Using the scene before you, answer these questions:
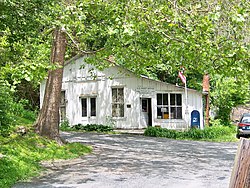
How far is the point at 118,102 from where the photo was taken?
71.9ft

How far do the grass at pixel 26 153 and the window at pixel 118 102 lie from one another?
27.7 feet

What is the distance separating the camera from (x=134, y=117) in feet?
70.1

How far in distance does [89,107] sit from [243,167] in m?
21.3

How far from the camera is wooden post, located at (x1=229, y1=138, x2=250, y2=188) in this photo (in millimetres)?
1799

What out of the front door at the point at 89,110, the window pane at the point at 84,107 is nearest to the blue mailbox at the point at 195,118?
the front door at the point at 89,110

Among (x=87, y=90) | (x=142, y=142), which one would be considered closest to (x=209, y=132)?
(x=142, y=142)

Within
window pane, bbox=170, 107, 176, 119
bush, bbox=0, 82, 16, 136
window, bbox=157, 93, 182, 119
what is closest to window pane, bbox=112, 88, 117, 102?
window, bbox=157, 93, 182, 119

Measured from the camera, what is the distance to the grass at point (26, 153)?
8406 mm

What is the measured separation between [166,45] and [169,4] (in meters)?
1.42

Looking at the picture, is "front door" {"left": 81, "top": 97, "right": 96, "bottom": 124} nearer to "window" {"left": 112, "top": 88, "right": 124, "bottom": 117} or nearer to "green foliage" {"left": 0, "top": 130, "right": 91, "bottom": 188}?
"window" {"left": 112, "top": 88, "right": 124, "bottom": 117}

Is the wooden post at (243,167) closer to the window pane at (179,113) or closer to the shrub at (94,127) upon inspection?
the window pane at (179,113)

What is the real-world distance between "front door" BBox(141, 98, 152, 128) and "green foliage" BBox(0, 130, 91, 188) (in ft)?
28.0

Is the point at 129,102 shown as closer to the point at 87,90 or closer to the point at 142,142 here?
the point at 87,90

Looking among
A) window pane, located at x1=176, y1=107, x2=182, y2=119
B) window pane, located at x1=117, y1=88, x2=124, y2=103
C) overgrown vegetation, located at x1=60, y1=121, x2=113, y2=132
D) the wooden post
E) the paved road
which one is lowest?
the paved road
